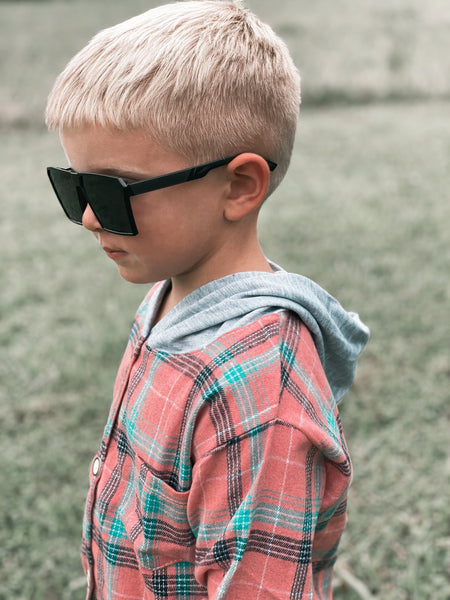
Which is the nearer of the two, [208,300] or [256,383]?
[256,383]

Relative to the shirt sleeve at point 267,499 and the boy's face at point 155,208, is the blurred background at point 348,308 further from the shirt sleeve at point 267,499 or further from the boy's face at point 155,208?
the boy's face at point 155,208

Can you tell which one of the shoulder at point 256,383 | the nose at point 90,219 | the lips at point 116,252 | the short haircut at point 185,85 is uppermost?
the short haircut at point 185,85

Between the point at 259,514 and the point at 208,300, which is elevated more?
the point at 208,300

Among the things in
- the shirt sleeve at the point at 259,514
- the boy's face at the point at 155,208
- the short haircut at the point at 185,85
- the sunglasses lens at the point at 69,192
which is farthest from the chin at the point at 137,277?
the shirt sleeve at the point at 259,514

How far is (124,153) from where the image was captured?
1007 millimetres

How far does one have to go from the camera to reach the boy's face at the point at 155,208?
3.31 feet

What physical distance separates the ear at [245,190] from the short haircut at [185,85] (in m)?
0.04

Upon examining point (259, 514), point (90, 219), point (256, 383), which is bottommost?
point (259, 514)

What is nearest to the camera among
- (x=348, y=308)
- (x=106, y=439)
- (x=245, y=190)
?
(x=245, y=190)

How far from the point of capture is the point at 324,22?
13.2 m

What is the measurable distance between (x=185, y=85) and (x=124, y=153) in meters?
0.14

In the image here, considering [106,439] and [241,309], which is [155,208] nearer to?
[241,309]

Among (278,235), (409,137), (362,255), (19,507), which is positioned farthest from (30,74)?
(19,507)

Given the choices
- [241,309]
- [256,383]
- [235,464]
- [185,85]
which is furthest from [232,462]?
[185,85]
